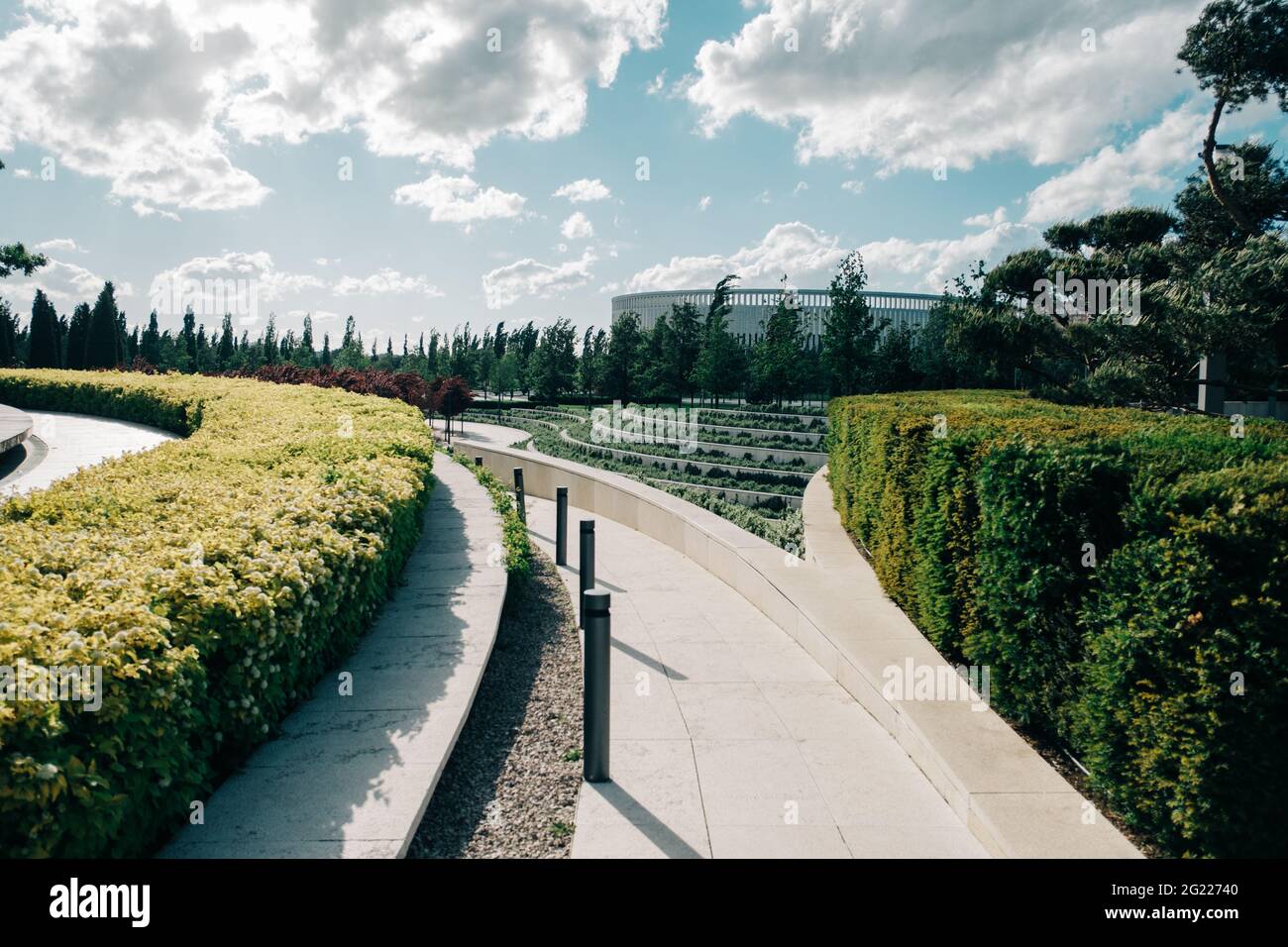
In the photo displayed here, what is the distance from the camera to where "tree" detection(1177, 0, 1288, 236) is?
14.7m

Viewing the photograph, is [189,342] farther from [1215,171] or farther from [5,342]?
[1215,171]

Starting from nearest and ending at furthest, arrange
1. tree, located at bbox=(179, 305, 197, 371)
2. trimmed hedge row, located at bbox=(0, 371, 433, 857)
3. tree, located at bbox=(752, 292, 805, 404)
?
trimmed hedge row, located at bbox=(0, 371, 433, 857) → tree, located at bbox=(752, 292, 805, 404) → tree, located at bbox=(179, 305, 197, 371)

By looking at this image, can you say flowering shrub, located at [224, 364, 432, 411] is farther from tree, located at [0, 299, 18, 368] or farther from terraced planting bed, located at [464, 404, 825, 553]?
tree, located at [0, 299, 18, 368]

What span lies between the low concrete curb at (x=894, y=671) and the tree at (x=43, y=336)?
57.5 meters

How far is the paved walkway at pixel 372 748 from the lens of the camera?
3406mm

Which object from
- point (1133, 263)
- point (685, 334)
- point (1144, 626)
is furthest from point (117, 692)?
point (685, 334)

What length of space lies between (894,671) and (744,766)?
1.52 metres

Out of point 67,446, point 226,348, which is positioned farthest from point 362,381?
point 226,348

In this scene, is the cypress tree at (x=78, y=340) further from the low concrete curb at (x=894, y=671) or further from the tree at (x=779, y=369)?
the low concrete curb at (x=894, y=671)

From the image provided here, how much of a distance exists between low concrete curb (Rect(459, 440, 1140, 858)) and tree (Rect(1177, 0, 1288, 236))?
12.4 meters

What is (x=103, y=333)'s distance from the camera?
168 ft

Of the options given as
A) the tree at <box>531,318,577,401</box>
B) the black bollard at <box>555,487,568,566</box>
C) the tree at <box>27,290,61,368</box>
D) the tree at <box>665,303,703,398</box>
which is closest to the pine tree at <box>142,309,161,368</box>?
the tree at <box>27,290,61,368</box>
